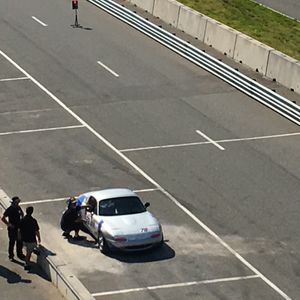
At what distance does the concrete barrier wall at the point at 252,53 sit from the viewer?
4384cm

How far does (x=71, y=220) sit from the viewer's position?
2922 cm

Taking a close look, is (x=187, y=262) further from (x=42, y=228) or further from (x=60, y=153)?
(x=60, y=153)

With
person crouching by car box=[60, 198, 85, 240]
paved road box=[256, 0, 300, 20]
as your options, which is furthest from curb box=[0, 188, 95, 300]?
paved road box=[256, 0, 300, 20]

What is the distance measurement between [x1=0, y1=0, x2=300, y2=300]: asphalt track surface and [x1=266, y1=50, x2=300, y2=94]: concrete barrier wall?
1673 mm

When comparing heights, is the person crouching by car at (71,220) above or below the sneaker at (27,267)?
above

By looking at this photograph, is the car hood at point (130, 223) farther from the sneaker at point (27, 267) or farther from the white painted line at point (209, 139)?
the white painted line at point (209, 139)

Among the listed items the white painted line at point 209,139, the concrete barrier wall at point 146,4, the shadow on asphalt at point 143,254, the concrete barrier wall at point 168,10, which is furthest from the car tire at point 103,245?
the concrete barrier wall at point 146,4

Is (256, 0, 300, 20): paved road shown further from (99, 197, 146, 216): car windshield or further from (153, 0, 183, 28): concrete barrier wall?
(99, 197, 146, 216): car windshield

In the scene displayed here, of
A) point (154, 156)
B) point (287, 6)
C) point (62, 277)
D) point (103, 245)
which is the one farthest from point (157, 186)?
point (287, 6)

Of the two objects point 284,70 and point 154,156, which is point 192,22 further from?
point 154,156

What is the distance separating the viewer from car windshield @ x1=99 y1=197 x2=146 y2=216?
2928cm

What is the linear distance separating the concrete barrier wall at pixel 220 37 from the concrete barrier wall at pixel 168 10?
2726 mm

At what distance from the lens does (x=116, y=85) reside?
43375 mm

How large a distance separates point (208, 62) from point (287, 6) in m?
10.8
